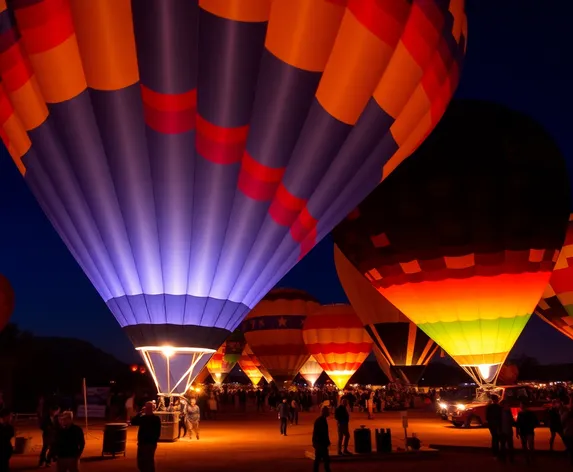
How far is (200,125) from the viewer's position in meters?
9.80

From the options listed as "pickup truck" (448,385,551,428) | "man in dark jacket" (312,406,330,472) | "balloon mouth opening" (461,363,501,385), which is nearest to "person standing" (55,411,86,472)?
"man in dark jacket" (312,406,330,472)

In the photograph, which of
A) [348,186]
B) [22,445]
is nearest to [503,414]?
[348,186]

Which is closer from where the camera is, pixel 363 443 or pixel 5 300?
pixel 363 443

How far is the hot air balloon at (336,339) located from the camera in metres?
30.1

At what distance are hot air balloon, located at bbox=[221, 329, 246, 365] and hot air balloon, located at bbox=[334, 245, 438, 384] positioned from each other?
21364mm

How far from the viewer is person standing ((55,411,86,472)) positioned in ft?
21.6

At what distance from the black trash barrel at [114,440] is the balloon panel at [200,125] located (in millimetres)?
2260

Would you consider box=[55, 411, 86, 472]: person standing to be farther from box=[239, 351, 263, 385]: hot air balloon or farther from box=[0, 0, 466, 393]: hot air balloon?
box=[239, 351, 263, 385]: hot air balloon

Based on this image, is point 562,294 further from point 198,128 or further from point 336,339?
point 198,128

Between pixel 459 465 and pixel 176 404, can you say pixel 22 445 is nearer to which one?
pixel 176 404

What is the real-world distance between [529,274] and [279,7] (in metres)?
11.3

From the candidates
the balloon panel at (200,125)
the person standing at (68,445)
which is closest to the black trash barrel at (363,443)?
the balloon panel at (200,125)

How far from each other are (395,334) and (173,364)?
14.2 meters

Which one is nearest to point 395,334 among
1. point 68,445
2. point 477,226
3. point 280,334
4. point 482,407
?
point 482,407
